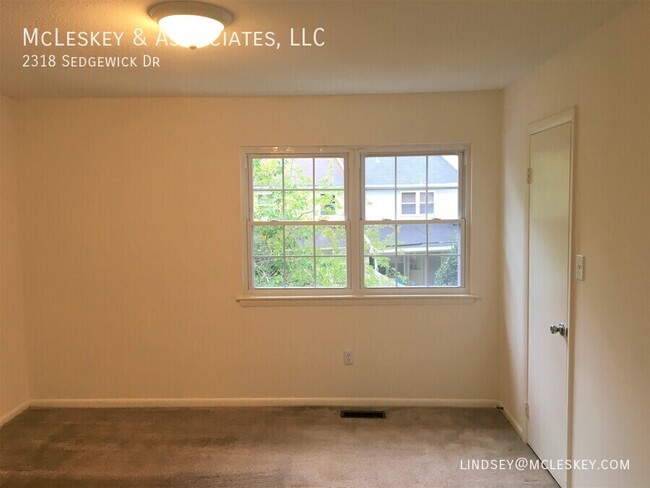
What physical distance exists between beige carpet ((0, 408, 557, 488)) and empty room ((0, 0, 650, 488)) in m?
0.02

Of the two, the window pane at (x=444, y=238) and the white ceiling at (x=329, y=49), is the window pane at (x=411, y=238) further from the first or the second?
the white ceiling at (x=329, y=49)

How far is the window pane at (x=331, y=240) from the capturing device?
3.57 m

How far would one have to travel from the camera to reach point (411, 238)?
355 cm

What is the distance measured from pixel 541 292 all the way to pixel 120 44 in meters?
2.69

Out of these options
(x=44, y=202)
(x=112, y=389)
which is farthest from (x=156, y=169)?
(x=112, y=389)

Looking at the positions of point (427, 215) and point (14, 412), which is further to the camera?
point (427, 215)

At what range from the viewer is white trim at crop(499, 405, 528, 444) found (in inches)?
119

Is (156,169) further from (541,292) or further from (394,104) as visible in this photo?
(541,292)

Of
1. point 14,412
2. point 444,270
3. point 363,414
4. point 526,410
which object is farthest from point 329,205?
point 14,412

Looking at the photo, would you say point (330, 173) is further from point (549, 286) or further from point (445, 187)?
point (549, 286)

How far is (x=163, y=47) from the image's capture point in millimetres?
2387

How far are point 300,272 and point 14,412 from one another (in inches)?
93.1

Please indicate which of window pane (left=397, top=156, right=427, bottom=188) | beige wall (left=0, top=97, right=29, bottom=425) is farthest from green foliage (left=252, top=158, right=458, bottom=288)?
beige wall (left=0, top=97, right=29, bottom=425)

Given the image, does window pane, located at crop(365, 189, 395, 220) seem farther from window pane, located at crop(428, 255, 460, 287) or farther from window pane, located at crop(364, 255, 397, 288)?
window pane, located at crop(428, 255, 460, 287)
